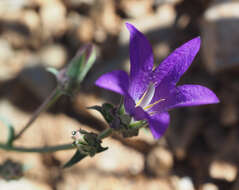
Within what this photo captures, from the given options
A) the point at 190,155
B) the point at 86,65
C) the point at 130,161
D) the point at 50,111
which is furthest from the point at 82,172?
the point at 86,65

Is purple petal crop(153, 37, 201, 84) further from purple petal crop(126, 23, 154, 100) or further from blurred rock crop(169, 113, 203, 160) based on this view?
blurred rock crop(169, 113, 203, 160)

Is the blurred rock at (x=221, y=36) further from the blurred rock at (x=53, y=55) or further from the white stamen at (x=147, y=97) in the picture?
the white stamen at (x=147, y=97)

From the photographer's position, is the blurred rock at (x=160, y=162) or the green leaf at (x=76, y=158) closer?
the green leaf at (x=76, y=158)

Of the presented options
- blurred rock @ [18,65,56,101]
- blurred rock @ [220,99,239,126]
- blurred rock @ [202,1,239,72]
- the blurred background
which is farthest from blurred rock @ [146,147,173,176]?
blurred rock @ [18,65,56,101]

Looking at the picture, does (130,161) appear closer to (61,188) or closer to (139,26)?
(61,188)

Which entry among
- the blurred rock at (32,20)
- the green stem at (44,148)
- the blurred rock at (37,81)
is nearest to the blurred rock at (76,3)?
the blurred rock at (32,20)

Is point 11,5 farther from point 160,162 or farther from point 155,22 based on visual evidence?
point 160,162
